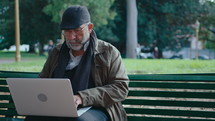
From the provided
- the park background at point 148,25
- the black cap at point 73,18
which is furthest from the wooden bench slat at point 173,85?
the park background at point 148,25

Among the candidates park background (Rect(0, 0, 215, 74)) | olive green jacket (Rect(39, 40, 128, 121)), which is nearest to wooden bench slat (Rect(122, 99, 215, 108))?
olive green jacket (Rect(39, 40, 128, 121))

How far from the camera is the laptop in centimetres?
224

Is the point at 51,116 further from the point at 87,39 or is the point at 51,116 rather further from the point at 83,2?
the point at 83,2

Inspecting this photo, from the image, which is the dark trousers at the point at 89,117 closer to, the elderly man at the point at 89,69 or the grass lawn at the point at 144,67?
the elderly man at the point at 89,69

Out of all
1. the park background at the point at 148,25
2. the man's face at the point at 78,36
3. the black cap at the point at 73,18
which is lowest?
the park background at the point at 148,25

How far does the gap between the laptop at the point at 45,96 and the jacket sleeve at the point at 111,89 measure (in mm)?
133

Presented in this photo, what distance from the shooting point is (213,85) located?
325cm

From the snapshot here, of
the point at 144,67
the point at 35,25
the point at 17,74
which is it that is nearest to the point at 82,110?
the point at 17,74

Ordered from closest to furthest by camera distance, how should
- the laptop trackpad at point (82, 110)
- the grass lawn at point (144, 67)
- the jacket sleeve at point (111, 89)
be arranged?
the laptop trackpad at point (82, 110), the jacket sleeve at point (111, 89), the grass lawn at point (144, 67)

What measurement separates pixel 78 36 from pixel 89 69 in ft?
0.94

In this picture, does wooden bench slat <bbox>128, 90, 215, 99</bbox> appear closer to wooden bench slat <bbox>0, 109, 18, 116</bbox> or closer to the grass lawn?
wooden bench slat <bbox>0, 109, 18, 116</bbox>

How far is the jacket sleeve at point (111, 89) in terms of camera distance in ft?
8.48

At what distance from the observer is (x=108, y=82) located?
2.79 meters

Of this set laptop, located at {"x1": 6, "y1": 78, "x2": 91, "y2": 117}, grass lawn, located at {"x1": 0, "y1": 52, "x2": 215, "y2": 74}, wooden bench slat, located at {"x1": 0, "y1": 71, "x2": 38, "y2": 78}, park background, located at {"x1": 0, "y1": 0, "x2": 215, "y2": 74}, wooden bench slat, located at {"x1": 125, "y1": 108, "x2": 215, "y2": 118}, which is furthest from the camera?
park background, located at {"x1": 0, "y1": 0, "x2": 215, "y2": 74}
